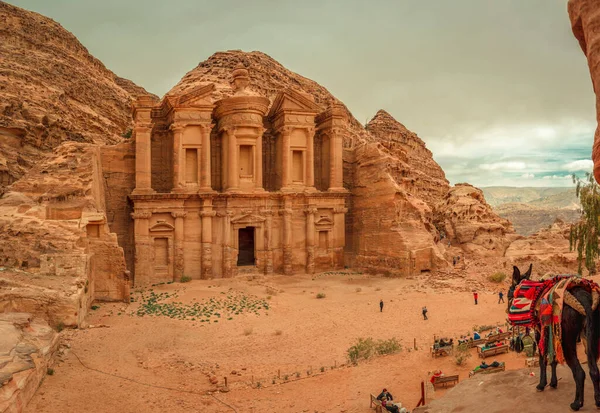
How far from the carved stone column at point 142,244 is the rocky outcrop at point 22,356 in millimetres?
13333

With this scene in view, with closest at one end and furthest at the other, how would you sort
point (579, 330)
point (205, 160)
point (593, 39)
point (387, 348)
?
point (593, 39) → point (579, 330) → point (387, 348) → point (205, 160)

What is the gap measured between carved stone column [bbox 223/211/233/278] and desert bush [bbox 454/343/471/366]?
17297 mm

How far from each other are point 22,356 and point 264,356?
7623mm

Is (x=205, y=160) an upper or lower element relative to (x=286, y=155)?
lower

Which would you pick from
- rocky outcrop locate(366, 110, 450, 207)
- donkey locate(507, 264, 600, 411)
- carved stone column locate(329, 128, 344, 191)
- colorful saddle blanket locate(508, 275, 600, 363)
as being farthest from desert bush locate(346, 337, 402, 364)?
rocky outcrop locate(366, 110, 450, 207)

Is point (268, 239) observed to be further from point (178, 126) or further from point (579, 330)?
point (579, 330)

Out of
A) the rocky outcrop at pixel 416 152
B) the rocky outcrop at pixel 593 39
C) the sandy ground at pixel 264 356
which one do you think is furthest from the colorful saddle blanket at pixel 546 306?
the rocky outcrop at pixel 416 152

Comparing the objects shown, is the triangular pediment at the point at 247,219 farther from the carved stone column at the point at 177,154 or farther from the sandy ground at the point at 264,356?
the sandy ground at the point at 264,356

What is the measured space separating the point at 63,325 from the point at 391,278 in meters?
19.6

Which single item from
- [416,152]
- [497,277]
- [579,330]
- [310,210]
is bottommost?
[497,277]

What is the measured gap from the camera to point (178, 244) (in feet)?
90.9

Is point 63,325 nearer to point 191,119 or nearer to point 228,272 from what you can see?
point 228,272

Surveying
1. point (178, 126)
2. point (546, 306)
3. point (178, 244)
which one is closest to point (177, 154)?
point (178, 126)

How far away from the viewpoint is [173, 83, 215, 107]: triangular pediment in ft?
92.5
